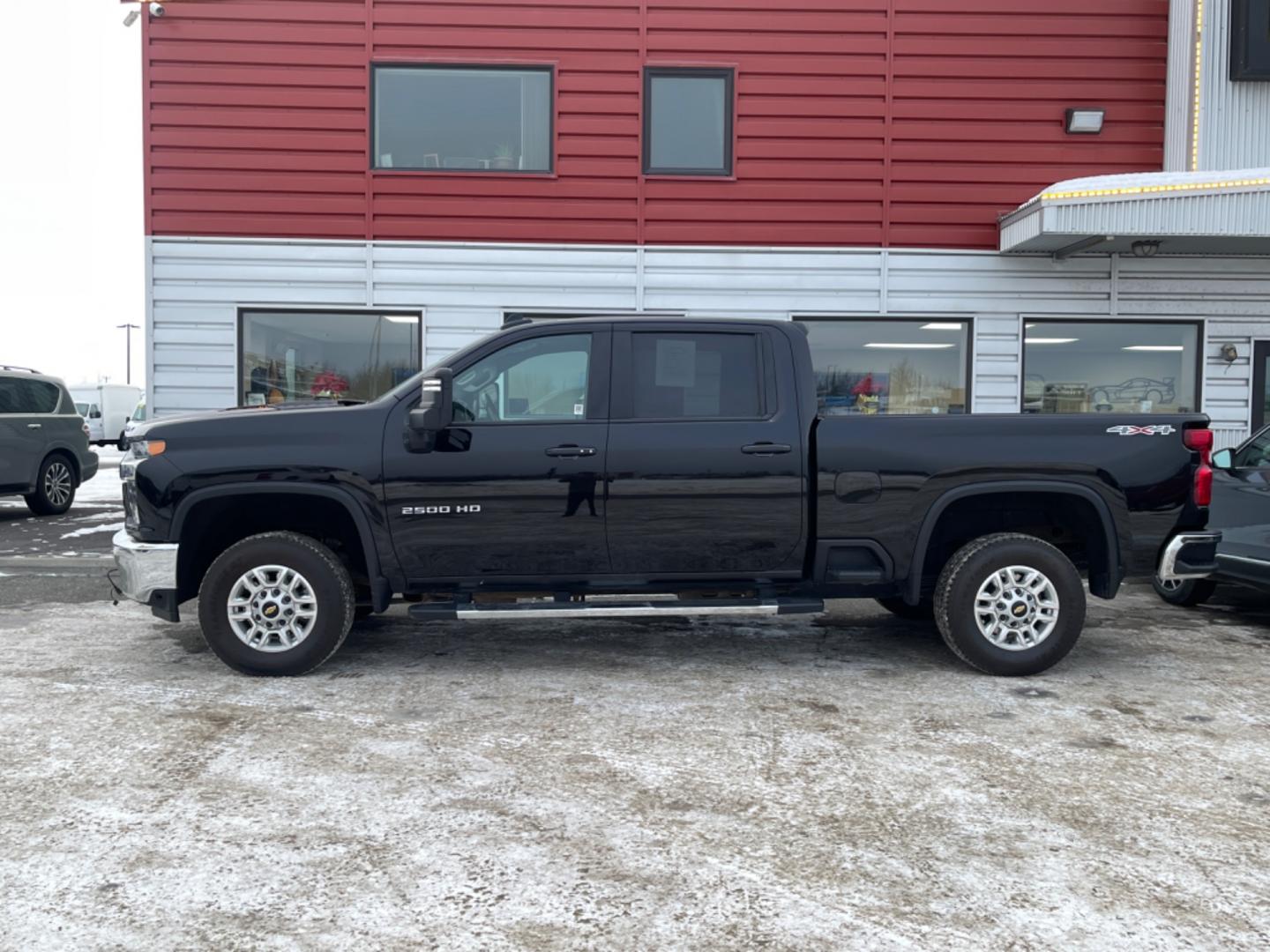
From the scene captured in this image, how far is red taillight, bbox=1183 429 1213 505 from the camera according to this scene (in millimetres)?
5691

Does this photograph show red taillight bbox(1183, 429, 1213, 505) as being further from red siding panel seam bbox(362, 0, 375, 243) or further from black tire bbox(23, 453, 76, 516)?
black tire bbox(23, 453, 76, 516)

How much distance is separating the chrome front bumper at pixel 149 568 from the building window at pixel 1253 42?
1044cm

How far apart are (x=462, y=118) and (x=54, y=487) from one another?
7.49m

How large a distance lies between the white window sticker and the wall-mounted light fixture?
665cm

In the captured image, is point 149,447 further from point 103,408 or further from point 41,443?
point 103,408

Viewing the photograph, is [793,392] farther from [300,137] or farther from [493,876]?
[300,137]

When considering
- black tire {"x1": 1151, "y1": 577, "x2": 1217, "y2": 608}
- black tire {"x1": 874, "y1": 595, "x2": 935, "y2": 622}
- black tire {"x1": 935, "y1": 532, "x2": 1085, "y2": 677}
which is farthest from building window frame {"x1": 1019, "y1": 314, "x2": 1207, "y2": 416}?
black tire {"x1": 935, "y1": 532, "x2": 1085, "y2": 677}

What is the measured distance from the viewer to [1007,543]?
575 centimetres

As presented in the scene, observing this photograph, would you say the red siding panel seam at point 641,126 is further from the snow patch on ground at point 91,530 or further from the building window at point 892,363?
the snow patch on ground at point 91,530

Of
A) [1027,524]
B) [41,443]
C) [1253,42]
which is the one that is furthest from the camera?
[41,443]

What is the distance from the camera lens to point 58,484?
13.8m

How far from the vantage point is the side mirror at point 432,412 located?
17.8ft

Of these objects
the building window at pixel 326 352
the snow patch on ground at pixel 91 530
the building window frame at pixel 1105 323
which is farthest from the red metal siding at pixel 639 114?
the snow patch on ground at pixel 91 530

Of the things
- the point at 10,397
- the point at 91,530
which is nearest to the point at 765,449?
the point at 91,530
